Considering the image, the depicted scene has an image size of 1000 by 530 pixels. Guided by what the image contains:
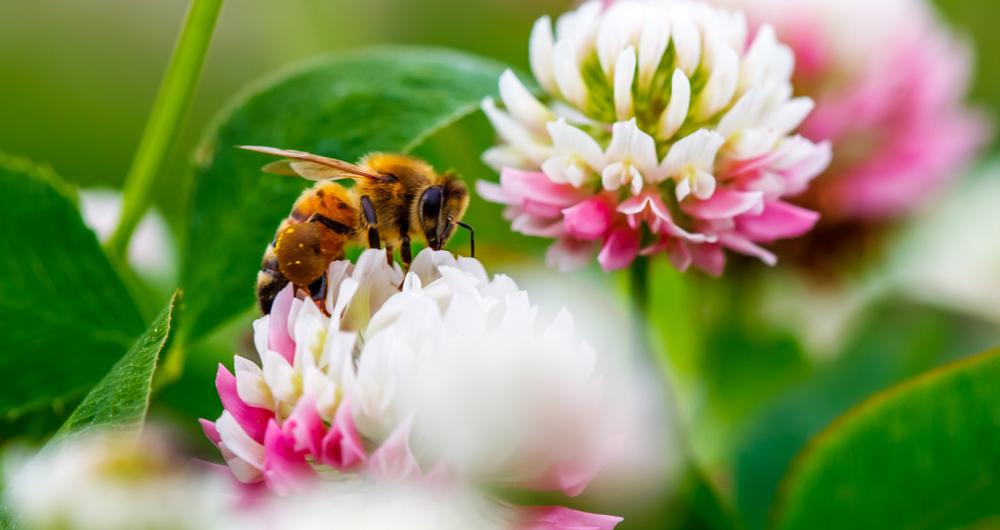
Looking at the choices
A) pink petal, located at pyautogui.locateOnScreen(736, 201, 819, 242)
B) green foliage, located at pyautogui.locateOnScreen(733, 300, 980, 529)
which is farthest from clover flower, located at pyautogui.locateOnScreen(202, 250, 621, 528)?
green foliage, located at pyautogui.locateOnScreen(733, 300, 980, 529)

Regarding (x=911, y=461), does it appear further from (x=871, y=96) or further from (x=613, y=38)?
(x=871, y=96)

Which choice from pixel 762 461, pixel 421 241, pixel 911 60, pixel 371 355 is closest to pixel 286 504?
pixel 371 355

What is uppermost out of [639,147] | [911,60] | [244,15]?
[244,15]

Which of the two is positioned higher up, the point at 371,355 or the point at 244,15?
the point at 244,15

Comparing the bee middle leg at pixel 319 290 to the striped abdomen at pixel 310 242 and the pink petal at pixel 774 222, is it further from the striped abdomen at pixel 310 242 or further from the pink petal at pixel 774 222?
the pink petal at pixel 774 222

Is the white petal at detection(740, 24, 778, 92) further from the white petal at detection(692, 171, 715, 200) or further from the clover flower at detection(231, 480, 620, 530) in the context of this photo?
the clover flower at detection(231, 480, 620, 530)

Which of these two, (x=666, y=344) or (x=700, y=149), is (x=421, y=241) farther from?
(x=666, y=344)
